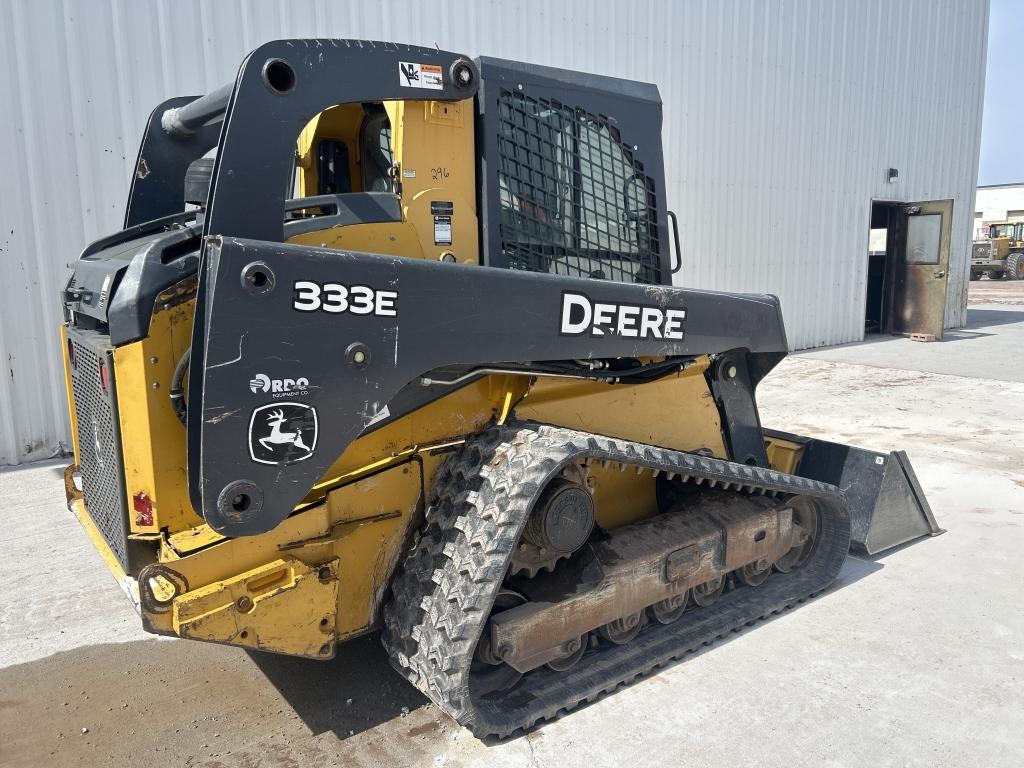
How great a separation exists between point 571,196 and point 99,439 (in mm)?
2115

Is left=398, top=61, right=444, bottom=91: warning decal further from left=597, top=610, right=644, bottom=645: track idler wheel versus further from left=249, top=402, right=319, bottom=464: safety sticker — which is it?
left=597, top=610, right=644, bottom=645: track idler wheel

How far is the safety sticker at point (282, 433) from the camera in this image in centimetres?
249

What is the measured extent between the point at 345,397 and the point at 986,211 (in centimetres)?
6144

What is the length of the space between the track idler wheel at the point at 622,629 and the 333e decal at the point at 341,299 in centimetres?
176

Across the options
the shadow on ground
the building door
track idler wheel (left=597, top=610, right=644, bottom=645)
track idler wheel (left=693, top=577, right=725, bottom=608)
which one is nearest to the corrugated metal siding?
the building door

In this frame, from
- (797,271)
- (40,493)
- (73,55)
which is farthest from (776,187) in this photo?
(40,493)

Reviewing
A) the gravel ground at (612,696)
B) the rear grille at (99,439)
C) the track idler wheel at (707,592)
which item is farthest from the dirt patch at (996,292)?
the rear grille at (99,439)

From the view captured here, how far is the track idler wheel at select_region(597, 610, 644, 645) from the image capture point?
3535 millimetres

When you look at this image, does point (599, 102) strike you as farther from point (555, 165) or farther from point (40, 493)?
point (40, 493)

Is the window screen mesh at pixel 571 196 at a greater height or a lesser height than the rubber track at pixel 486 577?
greater

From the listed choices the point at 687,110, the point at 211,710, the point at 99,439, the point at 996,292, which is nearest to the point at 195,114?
the point at 99,439

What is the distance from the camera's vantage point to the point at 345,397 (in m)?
2.62

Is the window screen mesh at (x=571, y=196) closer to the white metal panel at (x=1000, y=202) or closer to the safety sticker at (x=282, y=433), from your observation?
the safety sticker at (x=282, y=433)

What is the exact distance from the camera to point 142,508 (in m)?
2.79
